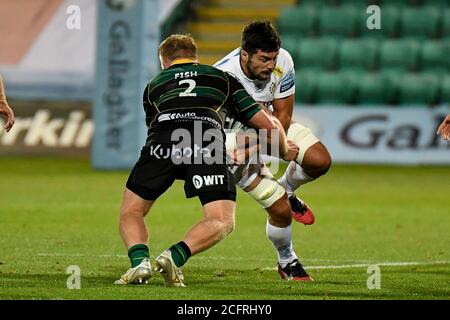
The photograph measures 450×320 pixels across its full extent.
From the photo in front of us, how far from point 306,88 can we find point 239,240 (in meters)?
12.2

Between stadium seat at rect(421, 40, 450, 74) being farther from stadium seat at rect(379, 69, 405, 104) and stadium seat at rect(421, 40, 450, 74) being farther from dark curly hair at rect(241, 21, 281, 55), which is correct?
dark curly hair at rect(241, 21, 281, 55)

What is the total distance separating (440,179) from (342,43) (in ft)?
20.0

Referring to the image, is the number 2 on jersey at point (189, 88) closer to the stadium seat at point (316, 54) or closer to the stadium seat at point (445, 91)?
the stadium seat at point (445, 91)

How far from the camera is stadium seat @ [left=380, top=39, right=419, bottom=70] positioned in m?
23.2

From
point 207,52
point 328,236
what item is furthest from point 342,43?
point 328,236

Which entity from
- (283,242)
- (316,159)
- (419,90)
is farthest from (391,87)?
(283,242)

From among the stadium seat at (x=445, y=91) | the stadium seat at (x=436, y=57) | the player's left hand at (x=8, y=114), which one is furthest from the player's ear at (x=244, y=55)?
the stadium seat at (x=436, y=57)

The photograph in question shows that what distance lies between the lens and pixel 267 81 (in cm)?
832

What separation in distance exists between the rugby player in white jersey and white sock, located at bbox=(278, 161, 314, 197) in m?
0.19

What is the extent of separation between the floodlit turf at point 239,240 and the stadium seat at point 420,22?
5.76 m

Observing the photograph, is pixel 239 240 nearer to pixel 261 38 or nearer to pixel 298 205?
pixel 298 205

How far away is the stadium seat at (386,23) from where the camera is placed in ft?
77.5

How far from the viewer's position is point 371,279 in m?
7.80
